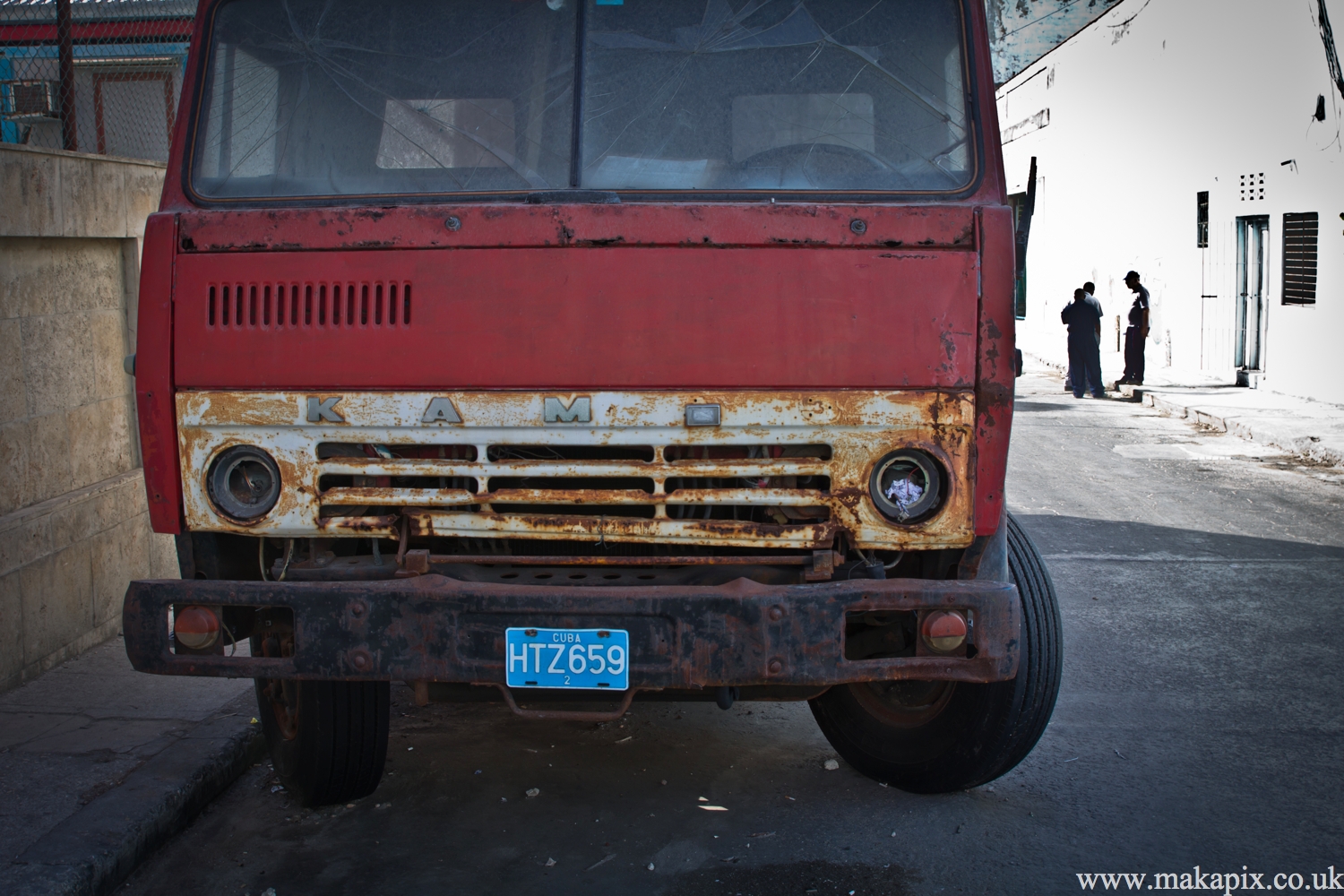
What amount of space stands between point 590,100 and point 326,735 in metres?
1.98

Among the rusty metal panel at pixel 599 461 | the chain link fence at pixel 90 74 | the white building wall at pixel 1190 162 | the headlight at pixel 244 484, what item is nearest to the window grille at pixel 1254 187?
the white building wall at pixel 1190 162

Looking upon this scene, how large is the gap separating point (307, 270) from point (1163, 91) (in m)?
15.7

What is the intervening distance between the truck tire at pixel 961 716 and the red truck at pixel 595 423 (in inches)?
19.2

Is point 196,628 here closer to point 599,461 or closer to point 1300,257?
point 599,461

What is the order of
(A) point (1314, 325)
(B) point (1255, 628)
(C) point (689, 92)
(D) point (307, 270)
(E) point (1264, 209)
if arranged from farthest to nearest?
1. (E) point (1264, 209)
2. (A) point (1314, 325)
3. (B) point (1255, 628)
4. (C) point (689, 92)
5. (D) point (307, 270)

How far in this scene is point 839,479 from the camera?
3.07 metres

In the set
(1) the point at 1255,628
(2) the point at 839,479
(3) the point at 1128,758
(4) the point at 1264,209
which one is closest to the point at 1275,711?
(3) the point at 1128,758

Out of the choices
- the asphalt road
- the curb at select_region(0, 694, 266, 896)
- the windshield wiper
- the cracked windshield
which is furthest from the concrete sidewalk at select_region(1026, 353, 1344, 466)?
the curb at select_region(0, 694, 266, 896)

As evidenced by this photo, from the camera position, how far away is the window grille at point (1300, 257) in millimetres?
13445

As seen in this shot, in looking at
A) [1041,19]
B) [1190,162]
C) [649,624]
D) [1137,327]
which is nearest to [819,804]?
[649,624]

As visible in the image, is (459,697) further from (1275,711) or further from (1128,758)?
(1275,711)

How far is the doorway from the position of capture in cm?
1476

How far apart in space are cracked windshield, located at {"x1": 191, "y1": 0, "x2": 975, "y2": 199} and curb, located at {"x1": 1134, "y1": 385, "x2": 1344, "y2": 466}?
8576 millimetres

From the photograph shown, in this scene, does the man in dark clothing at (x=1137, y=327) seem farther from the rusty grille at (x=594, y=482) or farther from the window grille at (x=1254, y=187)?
the rusty grille at (x=594, y=482)
